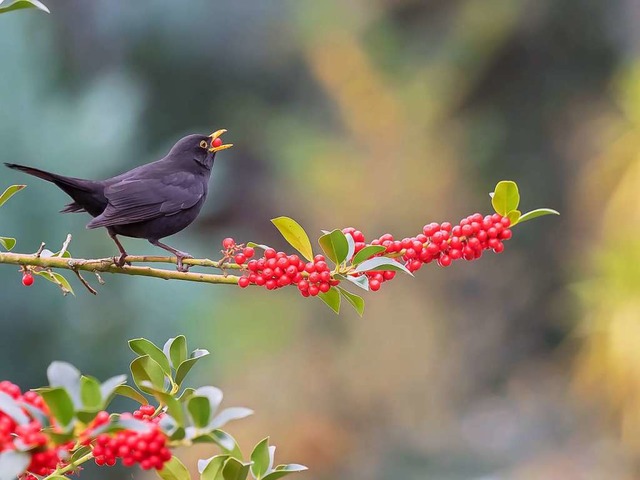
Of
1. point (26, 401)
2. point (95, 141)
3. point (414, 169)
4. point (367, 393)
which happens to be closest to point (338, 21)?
point (414, 169)

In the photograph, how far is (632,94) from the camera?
5.66 metres

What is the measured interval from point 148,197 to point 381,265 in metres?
0.57

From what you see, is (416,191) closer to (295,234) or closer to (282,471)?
(295,234)

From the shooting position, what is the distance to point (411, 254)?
3.17ft

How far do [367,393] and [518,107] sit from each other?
2377 millimetres

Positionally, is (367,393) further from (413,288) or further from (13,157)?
(13,157)

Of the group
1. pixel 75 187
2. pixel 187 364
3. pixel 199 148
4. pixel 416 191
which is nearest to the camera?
pixel 187 364

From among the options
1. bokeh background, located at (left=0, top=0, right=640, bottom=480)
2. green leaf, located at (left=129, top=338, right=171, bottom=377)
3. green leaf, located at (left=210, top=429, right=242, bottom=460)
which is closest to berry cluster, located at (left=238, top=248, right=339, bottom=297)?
green leaf, located at (left=129, top=338, right=171, bottom=377)

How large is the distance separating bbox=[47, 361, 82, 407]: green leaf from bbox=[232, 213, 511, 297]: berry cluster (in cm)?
30

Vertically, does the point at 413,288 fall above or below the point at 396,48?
below

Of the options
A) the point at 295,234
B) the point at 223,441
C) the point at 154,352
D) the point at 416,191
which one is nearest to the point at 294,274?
the point at 295,234

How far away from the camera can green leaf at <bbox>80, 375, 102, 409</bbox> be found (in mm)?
658

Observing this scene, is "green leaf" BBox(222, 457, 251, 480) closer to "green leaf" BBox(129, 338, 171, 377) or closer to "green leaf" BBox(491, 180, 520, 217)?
"green leaf" BBox(129, 338, 171, 377)

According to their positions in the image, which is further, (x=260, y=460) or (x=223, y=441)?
(x=260, y=460)
